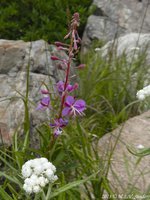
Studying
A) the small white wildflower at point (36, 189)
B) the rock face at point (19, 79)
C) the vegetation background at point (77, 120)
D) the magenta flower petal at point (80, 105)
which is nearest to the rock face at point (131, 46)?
the vegetation background at point (77, 120)

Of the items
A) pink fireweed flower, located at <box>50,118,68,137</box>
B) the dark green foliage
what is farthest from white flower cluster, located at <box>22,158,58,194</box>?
the dark green foliage

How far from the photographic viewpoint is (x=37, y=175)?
6.55 feet

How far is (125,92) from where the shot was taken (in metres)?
4.65

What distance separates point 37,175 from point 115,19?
6.02 m

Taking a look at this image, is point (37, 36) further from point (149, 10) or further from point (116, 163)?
point (116, 163)

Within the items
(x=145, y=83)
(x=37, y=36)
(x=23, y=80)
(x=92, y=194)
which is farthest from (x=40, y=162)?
(x=37, y=36)

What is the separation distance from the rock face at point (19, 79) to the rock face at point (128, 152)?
1.73 ft

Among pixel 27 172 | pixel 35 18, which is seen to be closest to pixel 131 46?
pixel 35 18

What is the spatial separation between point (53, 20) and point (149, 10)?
1.62 meters

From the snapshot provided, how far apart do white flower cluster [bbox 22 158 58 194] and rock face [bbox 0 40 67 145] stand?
4.17 ft

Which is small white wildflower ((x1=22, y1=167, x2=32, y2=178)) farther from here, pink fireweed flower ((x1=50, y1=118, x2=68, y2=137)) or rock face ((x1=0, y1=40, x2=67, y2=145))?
rock face ((x1=0, y1=40, x2=67, y2=145))

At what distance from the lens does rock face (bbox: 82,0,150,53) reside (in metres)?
7.52

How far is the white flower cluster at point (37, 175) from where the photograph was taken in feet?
6.36

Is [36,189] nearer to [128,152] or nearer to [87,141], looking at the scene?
[87,141]
